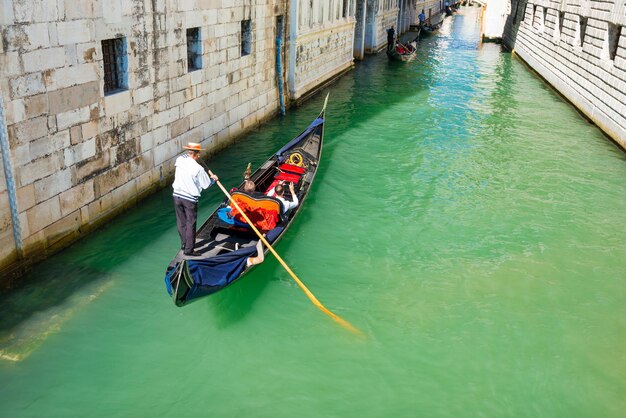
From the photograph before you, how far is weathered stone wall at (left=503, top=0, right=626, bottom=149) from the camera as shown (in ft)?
46.1

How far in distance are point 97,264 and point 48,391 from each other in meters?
2.38

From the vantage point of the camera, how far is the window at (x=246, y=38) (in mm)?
12928

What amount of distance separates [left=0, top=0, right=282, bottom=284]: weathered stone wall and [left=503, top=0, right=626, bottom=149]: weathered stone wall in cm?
968

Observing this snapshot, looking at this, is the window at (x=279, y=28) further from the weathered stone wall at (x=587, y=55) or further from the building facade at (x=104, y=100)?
the weathered stone wall at (x=587, y=55)

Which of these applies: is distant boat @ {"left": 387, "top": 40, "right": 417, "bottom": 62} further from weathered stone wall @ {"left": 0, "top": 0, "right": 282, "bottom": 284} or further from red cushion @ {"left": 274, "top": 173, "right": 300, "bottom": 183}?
red cushion @ {"left": 274, "top": 173, "right": 300, "bottom": 183}

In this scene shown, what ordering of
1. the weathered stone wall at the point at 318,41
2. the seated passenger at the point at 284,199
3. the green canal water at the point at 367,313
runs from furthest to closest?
the weathered stone wall at the point at 318,41 < the seated passenger at the point at 284,199 < the green canal water at the point at 367,313

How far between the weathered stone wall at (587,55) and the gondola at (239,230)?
8092 millimetres

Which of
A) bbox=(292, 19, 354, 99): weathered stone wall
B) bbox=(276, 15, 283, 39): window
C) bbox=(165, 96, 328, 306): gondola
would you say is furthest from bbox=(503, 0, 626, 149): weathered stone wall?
bbox=(276, 15, 283, 39): window

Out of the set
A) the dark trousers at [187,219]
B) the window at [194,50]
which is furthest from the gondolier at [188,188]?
the window at [194,50]

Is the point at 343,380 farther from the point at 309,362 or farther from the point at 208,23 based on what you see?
the point at 208,23

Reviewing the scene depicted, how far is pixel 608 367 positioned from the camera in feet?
19.6

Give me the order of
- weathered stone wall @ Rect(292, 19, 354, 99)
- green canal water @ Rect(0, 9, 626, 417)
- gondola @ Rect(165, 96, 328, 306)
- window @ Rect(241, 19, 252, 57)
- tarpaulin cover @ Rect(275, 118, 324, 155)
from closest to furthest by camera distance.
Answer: green canal water @ Rect(0, 9, 626, 417), gondola @ Rect(165, 96, 328, 306), tarpaulin cover @ Rect(275, 118, 324, 155), window @ Rect(241, 19, 252, 57), weathered stone wall @ Rect(292, 19, 354, 99)

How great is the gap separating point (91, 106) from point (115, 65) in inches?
40.0

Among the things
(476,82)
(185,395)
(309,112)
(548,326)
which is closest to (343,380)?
(185,395)
